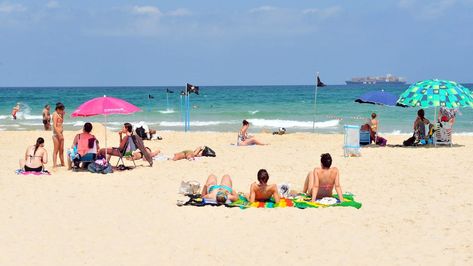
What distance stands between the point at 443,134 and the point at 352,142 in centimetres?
320

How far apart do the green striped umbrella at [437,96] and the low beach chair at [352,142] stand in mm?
1533

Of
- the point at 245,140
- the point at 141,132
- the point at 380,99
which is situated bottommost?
the point at 245,140

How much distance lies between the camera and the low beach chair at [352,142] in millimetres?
13141

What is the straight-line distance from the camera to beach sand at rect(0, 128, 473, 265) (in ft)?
19.4

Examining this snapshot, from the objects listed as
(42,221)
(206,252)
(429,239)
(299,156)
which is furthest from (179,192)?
(299,156)

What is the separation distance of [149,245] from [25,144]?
1171 centimetres

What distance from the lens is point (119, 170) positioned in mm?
11305

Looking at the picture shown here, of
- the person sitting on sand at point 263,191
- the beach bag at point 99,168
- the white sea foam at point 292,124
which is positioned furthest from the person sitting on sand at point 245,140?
the white sea foam at point 292,124

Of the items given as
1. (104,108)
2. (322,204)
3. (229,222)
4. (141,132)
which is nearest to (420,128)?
(141,132)

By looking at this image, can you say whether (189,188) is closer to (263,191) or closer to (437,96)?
(263,191)

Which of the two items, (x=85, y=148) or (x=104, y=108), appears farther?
(x=104, y=108)

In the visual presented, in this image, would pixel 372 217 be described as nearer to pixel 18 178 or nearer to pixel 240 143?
pixel 18 178

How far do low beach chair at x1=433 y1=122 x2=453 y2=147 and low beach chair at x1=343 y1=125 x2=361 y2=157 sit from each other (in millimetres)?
2866

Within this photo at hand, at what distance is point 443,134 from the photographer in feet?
49.2
